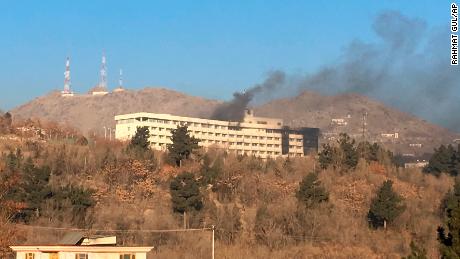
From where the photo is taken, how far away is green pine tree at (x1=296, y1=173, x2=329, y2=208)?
60469 millimetres

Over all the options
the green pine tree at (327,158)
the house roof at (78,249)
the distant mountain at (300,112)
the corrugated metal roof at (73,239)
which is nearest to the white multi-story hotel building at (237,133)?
the distant mountain at (300,112)

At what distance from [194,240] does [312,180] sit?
9.44 meters

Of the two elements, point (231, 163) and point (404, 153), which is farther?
point (404, 153)

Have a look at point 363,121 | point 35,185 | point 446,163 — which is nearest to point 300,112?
point 363,121

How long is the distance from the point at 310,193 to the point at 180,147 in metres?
14.3

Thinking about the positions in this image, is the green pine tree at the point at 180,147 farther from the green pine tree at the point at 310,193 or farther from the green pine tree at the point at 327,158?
the green pine tree at the point at 310,193

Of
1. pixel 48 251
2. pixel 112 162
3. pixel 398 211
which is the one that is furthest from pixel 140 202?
pixel 48 251

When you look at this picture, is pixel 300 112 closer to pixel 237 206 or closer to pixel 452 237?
pixel 237 206

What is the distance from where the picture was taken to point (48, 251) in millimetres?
33156

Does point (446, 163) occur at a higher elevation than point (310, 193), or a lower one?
higher

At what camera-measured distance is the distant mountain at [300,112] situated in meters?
149

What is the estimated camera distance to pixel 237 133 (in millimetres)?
114938

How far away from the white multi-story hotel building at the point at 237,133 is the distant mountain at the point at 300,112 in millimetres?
7615

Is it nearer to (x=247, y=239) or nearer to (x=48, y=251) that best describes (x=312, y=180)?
(x=247, y=239)
